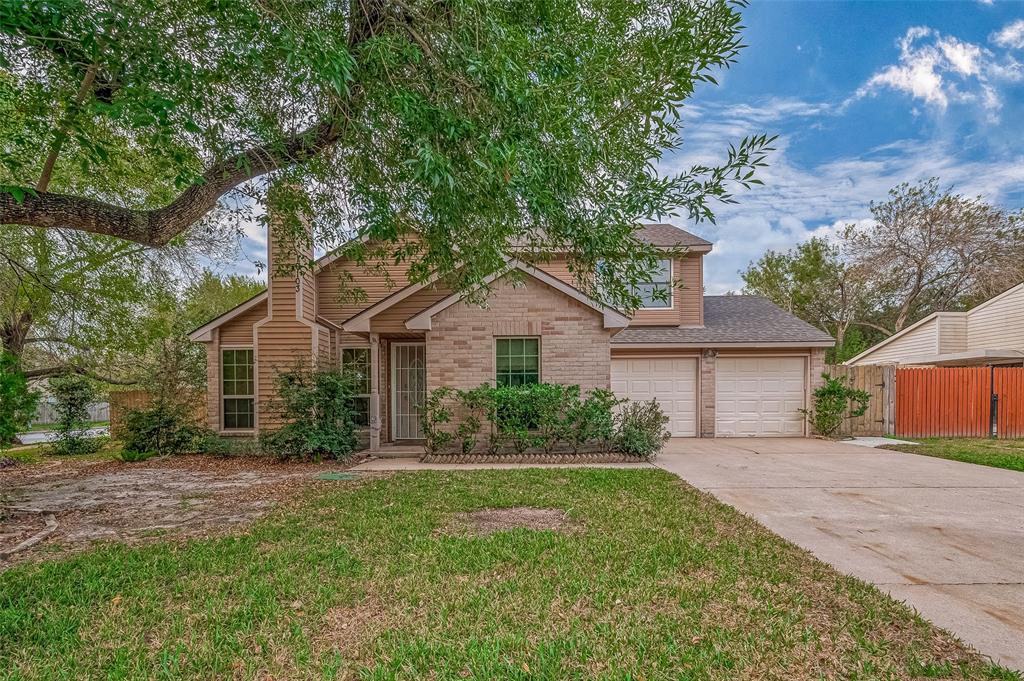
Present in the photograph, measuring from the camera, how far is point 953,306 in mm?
25562

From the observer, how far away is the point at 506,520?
17.5ft

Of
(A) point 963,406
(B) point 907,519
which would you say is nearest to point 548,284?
(B) point 907,519

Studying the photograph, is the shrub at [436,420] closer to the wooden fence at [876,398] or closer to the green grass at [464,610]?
the green grass at [464,610]

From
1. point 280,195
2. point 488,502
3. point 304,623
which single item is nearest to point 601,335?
point 488,502

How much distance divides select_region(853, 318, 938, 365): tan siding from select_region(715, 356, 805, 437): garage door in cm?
846

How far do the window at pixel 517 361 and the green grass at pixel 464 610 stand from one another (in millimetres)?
5116

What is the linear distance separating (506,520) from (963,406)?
14.7m

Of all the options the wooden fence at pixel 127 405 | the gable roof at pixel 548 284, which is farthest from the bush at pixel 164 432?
the gable roof at pixel 548 284

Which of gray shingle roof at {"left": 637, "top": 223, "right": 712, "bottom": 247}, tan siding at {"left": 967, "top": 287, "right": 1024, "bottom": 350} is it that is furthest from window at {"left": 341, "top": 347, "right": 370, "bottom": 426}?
tan siding at {"left": 967, "top": 287, "right": 1024, "bottom": 350}

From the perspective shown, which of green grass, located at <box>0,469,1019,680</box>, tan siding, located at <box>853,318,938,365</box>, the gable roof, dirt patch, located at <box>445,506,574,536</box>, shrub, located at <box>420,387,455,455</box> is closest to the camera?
green grass, located at <box>0,469,1019,680</box>

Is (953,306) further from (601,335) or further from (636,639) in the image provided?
(636,639)

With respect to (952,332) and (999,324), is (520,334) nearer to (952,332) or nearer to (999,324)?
(952,332)

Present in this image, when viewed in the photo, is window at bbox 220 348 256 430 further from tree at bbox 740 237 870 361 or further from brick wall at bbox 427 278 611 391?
tree at bbox 740 237 870 361

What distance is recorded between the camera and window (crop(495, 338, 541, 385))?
10055 mm
